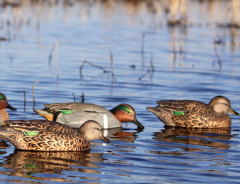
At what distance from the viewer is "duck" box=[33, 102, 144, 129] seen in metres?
9.66

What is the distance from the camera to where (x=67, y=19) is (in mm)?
29359

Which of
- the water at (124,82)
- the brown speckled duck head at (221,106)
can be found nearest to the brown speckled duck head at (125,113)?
the water at (124,82)

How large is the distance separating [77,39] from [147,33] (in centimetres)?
422

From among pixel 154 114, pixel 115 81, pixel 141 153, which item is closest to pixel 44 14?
pixel 115 81

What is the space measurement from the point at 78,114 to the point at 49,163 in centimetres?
241

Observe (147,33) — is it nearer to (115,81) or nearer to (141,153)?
(115,81)

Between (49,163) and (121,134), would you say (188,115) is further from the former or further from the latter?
(49,163)

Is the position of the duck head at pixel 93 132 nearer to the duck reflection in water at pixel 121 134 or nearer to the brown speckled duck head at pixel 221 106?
the duck reflection in water at pixel 121 134

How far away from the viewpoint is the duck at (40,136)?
7.88 m

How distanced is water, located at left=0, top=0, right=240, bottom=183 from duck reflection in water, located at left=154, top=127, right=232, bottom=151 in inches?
0.6

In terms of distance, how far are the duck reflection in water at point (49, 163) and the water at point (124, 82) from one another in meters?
0.01

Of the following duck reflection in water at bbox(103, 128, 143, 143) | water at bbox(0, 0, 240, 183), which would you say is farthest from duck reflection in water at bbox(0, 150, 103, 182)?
duck reflection in water at bbox(103, 128, 143, 143)

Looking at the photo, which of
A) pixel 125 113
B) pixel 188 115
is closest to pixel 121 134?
pixel 125 113

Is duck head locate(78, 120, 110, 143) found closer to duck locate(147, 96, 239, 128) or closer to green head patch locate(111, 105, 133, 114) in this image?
green head patch locate(111, 105, 133, 114)
